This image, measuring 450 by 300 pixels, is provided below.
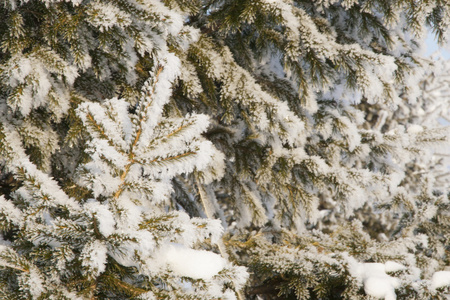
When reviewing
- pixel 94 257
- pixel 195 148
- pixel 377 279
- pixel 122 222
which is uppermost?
pixel 195 148

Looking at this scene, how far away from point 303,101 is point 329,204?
575 cm

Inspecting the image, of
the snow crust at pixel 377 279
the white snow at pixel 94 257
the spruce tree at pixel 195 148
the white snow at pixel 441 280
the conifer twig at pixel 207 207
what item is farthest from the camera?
the conifer twig at pixel 207 207

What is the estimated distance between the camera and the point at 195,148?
1.09 metres

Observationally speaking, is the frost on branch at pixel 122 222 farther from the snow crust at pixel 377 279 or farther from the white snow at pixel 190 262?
the snow crust at pixel 377 279

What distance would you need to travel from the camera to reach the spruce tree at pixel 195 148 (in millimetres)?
1098

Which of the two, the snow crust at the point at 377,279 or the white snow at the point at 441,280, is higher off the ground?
the white snow at the point at 441,280

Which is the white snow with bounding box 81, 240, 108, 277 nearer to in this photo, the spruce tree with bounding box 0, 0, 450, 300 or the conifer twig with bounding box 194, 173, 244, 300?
the spruce tree with bounding box 0, 0, 450, 300

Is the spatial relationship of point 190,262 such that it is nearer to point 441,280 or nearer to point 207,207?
point 441,280

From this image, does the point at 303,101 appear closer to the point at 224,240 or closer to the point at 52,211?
the point at 224,240

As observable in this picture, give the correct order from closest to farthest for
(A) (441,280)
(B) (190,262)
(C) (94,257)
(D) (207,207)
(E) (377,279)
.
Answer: (C) (94,257) < (B) (190,262) < (A) (441,280) < (E) (377,279) < (D) (207,207)

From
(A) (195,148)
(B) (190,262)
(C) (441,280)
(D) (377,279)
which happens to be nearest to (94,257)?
(B) (190,262)

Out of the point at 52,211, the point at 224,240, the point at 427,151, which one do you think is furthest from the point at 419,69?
the point at 52,211

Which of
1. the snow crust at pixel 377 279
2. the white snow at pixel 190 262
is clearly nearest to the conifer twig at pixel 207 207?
the snow crust at pixel 377 279

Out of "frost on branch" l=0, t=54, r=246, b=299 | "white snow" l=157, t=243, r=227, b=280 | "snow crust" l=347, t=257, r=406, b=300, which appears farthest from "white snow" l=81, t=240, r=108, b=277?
"snow crust" l=347, t=257, r=406, b=300
